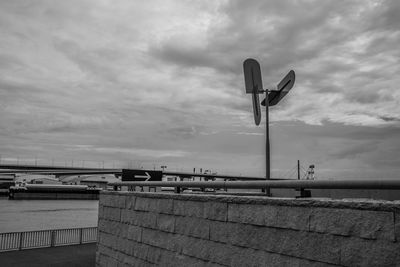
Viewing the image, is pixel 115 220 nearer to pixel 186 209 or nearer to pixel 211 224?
pixel 186 209

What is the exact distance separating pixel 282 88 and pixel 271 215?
306 cm

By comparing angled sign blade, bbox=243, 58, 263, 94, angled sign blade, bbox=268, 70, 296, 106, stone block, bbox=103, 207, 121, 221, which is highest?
angled sign blade, bbox=243, 58, 263, 94

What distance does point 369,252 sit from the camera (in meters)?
3.47

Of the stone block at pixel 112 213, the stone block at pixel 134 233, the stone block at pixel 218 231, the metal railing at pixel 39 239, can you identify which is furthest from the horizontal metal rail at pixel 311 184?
the metal railing at pixel 39 239

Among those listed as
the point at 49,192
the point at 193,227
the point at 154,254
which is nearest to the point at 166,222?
the point at 154,254

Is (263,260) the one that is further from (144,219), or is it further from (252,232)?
(144,219)

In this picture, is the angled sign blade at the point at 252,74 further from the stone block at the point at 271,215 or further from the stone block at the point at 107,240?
the stone block at the point at 107,240

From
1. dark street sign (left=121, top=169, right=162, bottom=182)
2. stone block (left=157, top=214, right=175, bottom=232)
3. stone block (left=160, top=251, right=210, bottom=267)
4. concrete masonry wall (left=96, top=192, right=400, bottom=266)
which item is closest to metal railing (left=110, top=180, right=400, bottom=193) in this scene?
concrete masonry wall (left=96, top=192, right=400, bottom=266)

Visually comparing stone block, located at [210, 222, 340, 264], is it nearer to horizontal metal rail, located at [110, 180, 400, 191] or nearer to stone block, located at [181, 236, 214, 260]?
stone block, located at [181, 236, 214, 260]

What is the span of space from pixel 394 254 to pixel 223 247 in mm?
2209

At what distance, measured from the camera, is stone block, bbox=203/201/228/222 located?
16.7 feet

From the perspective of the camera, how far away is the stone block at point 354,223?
133 inches

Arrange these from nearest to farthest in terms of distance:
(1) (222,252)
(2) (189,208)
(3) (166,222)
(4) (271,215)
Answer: (4) (271,215)
(1) (222,252)
(2) (189,208)
(3) (166,222)

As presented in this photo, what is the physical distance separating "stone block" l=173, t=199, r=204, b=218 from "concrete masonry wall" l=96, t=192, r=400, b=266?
1 centimetres
